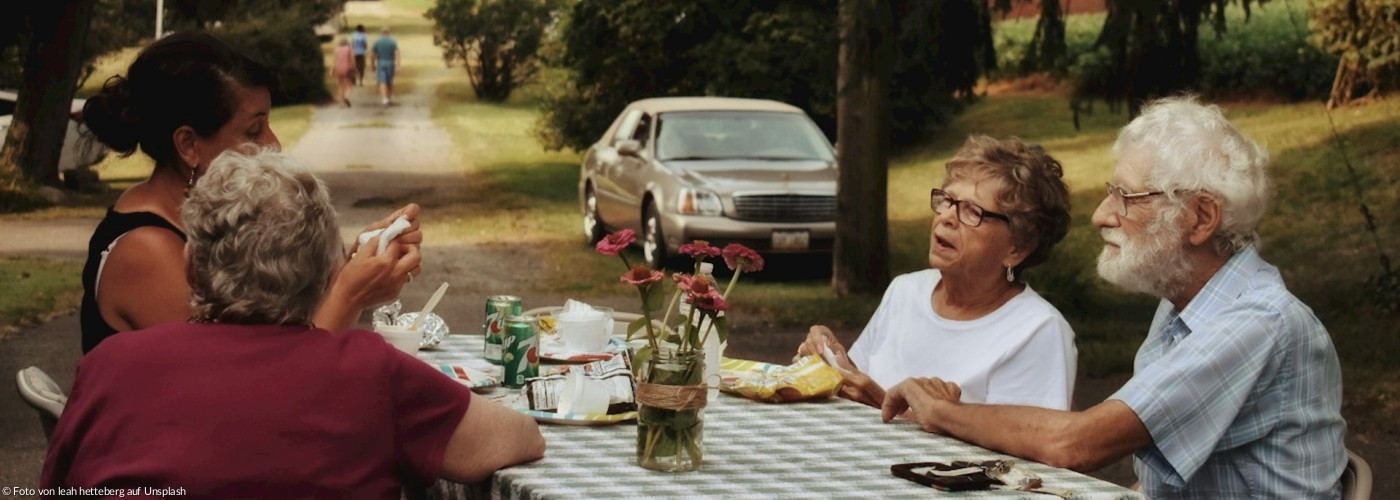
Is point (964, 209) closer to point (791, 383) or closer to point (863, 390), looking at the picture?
point (863, 390)

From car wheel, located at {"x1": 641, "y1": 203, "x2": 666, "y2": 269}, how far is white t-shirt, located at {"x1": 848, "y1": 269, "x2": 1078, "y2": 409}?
33.0 feet

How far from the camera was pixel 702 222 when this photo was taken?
14320 mm

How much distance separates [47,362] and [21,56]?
16.5m

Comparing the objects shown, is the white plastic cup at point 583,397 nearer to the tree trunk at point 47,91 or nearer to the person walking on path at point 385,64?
the tree trunk at point 47,91

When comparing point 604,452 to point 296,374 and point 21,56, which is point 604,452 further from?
point 21,56

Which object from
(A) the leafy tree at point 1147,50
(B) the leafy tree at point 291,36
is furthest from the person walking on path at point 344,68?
(A) the leafy tree at point 1147,50

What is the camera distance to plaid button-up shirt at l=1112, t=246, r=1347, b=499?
3494mm

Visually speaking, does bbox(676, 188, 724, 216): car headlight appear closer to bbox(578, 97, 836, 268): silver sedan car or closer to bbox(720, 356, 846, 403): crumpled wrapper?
bbox(578, 97, 836, 268): silver sedan car

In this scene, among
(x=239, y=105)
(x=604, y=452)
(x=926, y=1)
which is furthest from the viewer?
(x=926, y=1)

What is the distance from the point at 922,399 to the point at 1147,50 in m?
6.38

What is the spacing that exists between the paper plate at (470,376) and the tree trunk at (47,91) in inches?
734

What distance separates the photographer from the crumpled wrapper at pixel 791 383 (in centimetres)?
414

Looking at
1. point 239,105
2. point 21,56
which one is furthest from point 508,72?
point 239,105

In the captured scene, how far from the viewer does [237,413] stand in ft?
9.59
